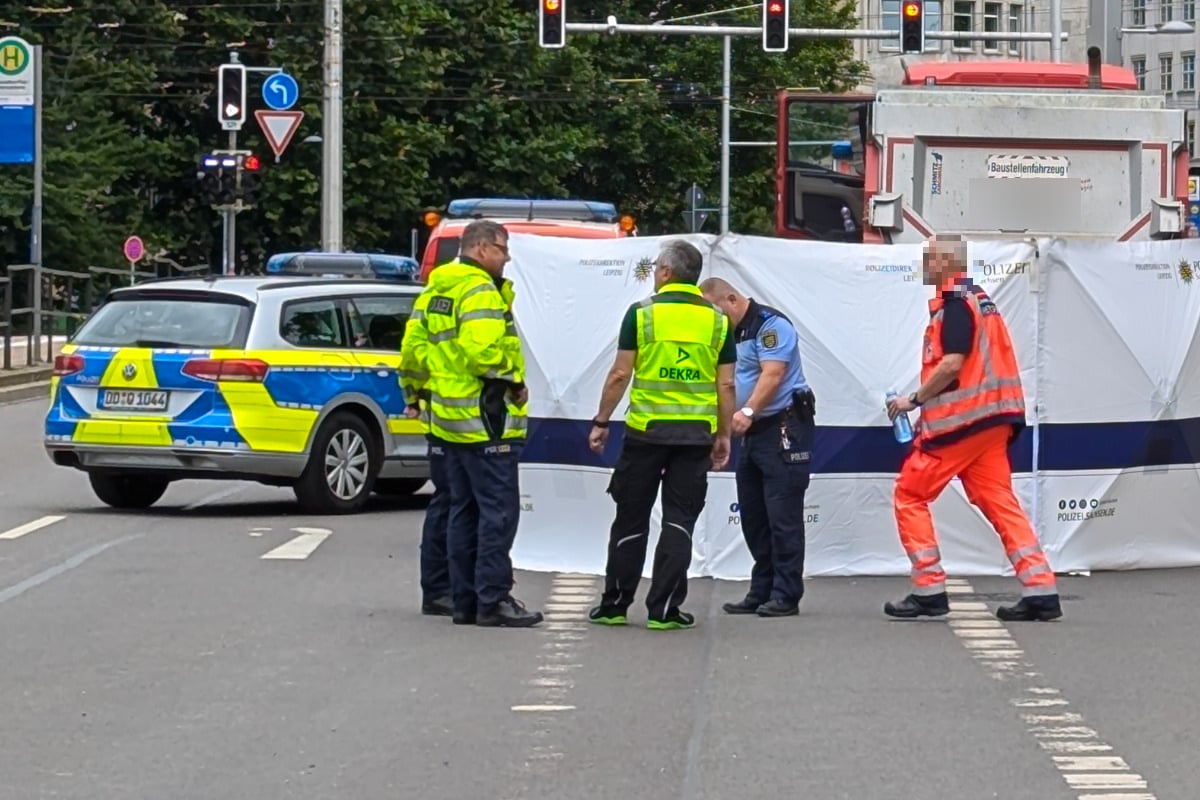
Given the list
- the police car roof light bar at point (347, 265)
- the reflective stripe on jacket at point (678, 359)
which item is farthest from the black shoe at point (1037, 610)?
the police car roof light bar at point (347, 265)

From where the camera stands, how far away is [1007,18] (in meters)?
100

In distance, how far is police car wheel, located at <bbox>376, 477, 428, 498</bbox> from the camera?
1734cm

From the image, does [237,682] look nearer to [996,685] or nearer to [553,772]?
[553,772]

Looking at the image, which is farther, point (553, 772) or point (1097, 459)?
point (1097, 459)

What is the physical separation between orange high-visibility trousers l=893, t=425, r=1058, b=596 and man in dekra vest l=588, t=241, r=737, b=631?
3.10ft

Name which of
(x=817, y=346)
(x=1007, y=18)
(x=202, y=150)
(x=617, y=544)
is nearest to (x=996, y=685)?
(x=617, y=544)

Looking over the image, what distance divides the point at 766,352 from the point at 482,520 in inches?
63.4

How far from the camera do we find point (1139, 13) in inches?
3706

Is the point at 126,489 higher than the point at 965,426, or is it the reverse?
the point at 965,426

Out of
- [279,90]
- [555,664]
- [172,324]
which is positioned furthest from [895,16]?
[555,664]

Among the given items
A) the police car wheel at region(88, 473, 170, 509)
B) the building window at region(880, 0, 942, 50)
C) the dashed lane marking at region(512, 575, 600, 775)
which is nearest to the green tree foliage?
the police car wheel at region(88, 473, 170, 509)

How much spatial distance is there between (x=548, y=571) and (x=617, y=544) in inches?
92.5

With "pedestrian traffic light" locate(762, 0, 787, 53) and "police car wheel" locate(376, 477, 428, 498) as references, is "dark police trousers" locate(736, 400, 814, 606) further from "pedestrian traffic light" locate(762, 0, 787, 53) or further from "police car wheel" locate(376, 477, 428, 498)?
"pedestrian traffic light" locate(762, 0, 787, 53)

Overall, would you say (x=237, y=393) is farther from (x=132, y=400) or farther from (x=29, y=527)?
(x=29, y=527)
